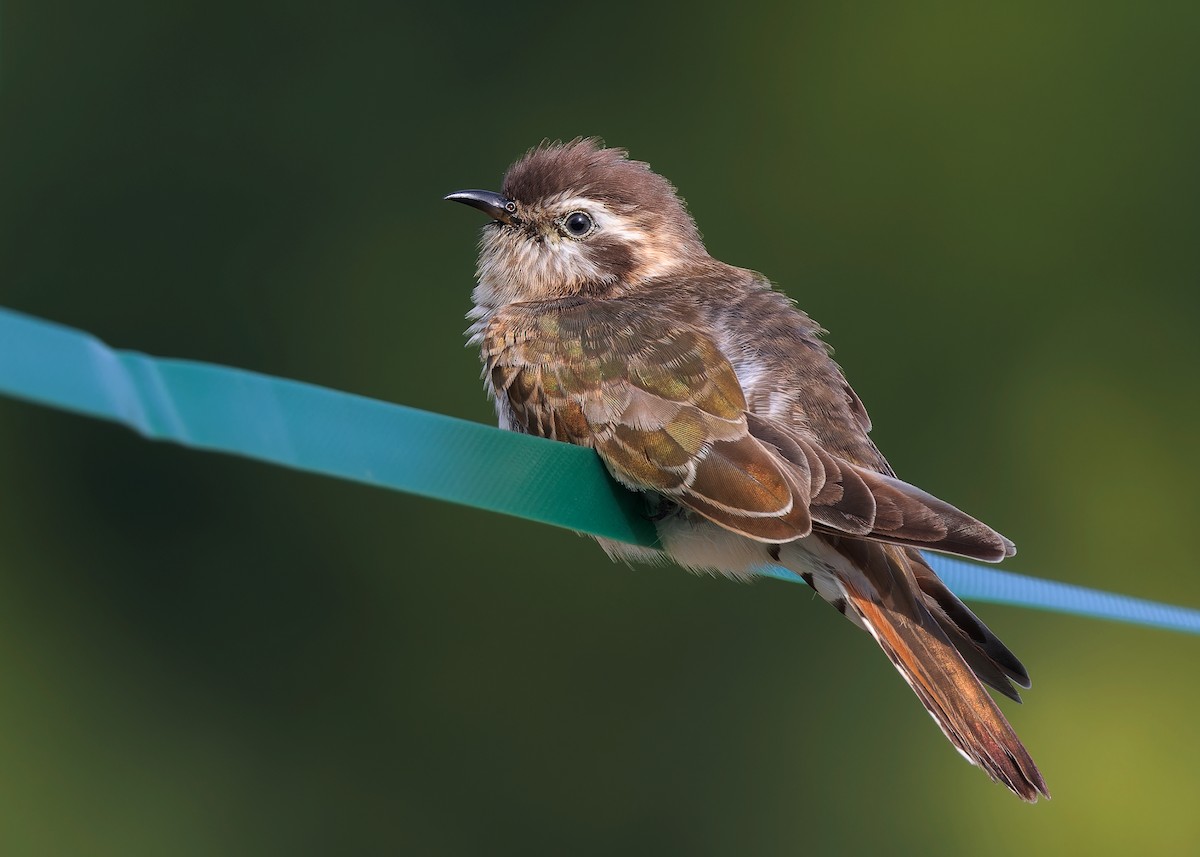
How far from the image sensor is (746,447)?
397 cm

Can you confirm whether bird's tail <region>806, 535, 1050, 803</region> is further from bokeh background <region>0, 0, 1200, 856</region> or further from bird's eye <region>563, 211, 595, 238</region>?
bokeh background <region>0, 0, 1200, 856</region>

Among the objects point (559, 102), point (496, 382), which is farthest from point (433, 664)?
point (496, 382)

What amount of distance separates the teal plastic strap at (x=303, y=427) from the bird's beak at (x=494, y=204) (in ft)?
6.66

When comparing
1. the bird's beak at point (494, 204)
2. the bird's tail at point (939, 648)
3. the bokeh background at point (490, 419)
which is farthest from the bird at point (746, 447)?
the bokeh background at point (490, 419)

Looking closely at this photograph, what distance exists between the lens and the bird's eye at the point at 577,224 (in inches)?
213

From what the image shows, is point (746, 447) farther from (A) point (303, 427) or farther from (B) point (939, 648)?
(A) point (303, 427)

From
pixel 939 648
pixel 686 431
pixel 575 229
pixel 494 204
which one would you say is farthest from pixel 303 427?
pixel 494 204

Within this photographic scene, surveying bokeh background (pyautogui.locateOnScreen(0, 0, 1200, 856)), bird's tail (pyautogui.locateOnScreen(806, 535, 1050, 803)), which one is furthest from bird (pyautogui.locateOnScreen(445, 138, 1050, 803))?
bokeh background (pyautogui.locateOnScreen(0, 0, 1200, 856))

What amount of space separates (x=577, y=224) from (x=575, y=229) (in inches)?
0.7

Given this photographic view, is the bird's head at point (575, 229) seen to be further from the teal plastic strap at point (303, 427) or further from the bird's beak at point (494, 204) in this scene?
the teal plastic strap at point (303, 427)

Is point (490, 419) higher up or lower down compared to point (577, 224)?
lower down

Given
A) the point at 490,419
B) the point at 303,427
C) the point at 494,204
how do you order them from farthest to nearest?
1. the point at 490,419
2. the point at 494,204
3. the point at 303,427

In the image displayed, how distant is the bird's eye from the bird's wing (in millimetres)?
777

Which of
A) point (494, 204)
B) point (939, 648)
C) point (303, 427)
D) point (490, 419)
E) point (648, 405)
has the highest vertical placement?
point (303, 427)
